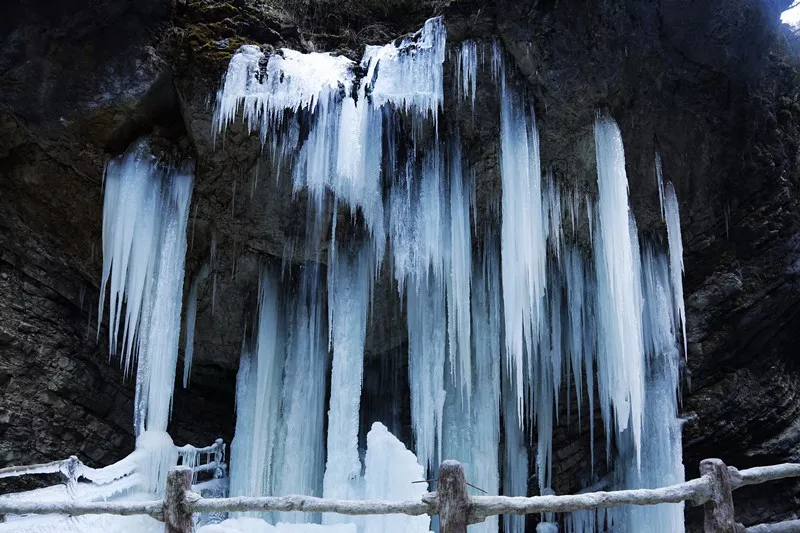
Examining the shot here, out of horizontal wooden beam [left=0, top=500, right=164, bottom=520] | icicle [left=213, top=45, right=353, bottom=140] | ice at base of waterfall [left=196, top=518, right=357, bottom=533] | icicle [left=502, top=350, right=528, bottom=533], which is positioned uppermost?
icicle [left=213, top=45, right=353, bottom=140]

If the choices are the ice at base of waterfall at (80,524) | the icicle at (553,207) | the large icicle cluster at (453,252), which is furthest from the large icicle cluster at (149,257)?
the icicle at (553,207)

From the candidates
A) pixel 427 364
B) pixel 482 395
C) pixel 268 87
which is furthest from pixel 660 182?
pixel 268 87

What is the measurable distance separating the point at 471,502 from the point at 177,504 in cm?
198

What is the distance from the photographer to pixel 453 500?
4703 mm

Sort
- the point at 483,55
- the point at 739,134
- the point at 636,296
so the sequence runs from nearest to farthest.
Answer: the point at 483,55
the point at 636,296
the point at 739,134

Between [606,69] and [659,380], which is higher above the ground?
[606,69]

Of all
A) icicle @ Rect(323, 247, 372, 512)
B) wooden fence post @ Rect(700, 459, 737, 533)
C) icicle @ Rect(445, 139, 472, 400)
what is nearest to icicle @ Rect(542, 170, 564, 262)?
icicle @ Rect(445, 139, 472, 400)

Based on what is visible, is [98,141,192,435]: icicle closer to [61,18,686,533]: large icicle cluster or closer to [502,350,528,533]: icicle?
[61,18,686,533]: large icicle cluster

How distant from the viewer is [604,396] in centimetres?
910

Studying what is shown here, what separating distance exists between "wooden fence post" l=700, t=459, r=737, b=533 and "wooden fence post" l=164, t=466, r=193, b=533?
133 inches

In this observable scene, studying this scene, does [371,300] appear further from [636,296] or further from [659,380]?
[659,380]

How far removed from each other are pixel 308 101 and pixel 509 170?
2.33 metres

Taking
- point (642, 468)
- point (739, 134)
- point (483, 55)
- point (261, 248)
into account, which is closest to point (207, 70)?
point (261, 248)

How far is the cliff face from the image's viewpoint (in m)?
8.23
